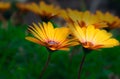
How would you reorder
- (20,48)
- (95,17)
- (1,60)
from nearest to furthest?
(95,17)
(1,60)
(20,48)

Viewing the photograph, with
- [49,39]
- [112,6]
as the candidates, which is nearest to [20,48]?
[49,39]

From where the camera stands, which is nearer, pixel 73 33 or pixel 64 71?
pixel 73 33

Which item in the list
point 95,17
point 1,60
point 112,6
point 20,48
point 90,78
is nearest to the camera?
point 95,17

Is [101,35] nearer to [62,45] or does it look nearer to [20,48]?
[62,45]

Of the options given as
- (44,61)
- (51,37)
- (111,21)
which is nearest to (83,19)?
(111,21)

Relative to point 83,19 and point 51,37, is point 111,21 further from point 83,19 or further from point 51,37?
point 51,37

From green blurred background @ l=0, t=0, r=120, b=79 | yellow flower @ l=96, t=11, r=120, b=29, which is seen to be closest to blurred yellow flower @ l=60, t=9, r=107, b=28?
yellow flower @ l=96, t=11, r=120, b=29
